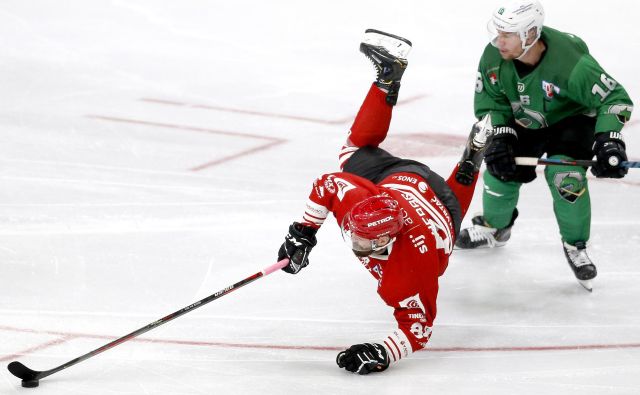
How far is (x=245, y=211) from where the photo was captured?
473 centimetres

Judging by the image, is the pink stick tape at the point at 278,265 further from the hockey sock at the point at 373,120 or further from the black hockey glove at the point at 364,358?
the hockey sock at the point at 373,120

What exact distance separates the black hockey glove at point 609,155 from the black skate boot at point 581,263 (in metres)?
0.40

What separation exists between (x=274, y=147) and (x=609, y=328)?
2.47 m

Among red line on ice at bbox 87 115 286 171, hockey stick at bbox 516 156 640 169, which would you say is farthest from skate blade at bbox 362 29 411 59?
red line on ice at bbox 87 115 286 171

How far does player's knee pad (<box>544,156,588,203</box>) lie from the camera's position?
12.7 feet

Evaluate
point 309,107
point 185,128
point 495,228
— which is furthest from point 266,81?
point 495,228

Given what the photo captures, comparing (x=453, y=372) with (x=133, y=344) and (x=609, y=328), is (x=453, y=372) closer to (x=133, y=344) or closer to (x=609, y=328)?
(x=609, y=328)

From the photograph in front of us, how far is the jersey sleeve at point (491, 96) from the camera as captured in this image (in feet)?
13.3

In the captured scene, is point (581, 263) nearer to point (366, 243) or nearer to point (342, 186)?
point (342, 186)

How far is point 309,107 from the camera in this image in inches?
251

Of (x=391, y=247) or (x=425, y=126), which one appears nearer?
(x=391, y=247)

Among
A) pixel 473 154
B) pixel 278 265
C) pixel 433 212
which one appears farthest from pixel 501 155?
pixel 278 265

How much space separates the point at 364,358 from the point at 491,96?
142 centimetres

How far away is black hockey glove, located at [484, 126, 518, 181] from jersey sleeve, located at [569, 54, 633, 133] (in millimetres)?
340
